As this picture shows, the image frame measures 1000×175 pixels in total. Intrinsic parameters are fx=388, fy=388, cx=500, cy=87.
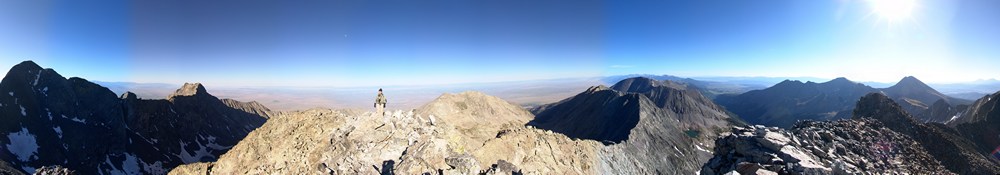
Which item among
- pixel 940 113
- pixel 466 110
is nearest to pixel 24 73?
pixel 466 110

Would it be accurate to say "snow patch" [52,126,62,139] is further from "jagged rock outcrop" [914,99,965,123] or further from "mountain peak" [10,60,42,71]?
"jagged rock outcrop" [914,99,965,123]

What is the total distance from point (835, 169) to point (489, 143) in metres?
43.8

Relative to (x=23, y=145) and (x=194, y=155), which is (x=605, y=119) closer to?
(x=194, y=155)

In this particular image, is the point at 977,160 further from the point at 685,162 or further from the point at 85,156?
the point at 85,156

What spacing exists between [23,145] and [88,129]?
20.4 metres

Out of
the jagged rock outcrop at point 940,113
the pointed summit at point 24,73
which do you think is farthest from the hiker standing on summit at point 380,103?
the jagged rock outcrop at point 940,113

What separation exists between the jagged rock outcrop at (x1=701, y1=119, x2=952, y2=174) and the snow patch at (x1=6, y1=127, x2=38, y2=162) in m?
132

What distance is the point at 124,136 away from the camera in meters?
115

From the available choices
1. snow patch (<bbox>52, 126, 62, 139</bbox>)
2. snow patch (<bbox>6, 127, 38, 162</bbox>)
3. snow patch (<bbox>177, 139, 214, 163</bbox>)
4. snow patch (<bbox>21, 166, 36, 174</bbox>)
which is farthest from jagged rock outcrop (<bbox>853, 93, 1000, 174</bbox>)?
snow patch (<bbox>177, 139, 214, 163</bbox>)

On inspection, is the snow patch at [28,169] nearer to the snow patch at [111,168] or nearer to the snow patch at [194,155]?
the snow patch at [111,168]

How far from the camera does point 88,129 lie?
108250 mm

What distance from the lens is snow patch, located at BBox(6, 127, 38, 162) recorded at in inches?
3356

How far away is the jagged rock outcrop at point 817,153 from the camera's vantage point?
16.3 metres

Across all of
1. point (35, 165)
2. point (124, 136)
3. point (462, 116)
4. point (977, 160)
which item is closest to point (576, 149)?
point (977, 160)
